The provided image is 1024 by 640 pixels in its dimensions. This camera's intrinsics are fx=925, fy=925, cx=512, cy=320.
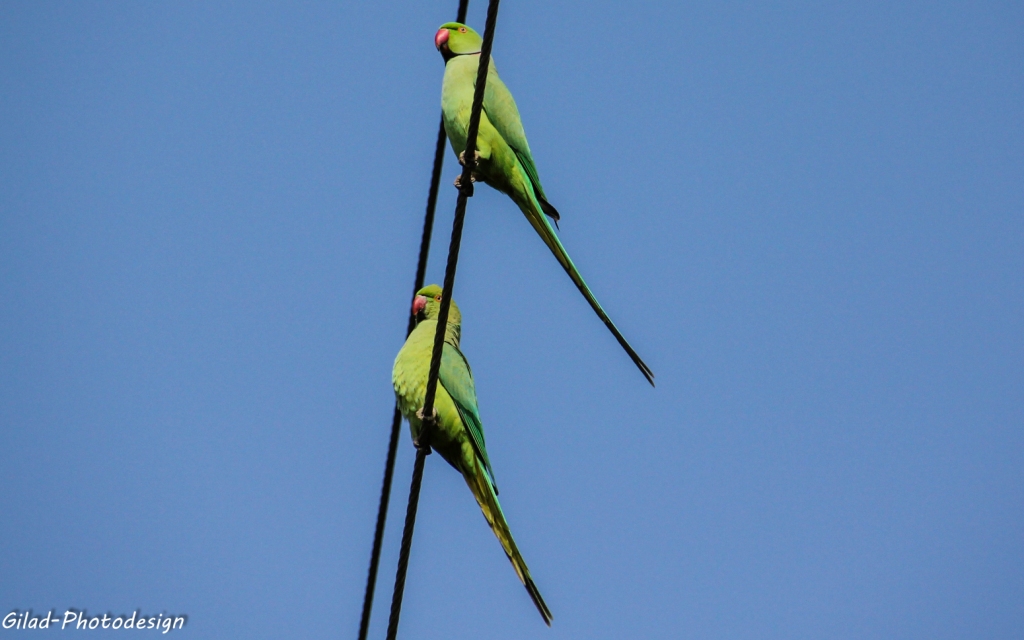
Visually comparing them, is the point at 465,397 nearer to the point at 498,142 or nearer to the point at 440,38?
the point at 498,142

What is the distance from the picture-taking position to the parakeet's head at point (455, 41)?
5266 millimetres

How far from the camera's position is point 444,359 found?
182 inches

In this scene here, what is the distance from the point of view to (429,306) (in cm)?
513

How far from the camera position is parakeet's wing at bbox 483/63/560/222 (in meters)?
4.76

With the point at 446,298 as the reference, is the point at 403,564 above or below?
below

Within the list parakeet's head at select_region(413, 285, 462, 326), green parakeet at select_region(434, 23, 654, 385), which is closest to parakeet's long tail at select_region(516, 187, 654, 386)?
green parakeet at select_region(434, 23, 654, 385)

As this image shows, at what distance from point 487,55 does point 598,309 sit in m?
1.49

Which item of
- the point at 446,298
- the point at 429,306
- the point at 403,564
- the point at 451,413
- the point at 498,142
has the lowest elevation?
the point at 403,564

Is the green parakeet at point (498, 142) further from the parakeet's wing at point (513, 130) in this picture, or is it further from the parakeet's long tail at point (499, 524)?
the parakeet's long tail at point (499, 524)

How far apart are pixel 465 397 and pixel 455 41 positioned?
212 cm

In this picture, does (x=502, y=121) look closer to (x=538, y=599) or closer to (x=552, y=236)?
(x=552, y=236)

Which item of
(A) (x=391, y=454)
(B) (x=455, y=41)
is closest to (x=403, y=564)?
(A) (x=391, y=454)

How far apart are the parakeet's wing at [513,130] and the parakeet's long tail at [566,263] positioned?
0.29 feet

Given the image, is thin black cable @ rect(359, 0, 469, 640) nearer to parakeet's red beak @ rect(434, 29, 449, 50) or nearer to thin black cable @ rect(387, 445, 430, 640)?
thin black cable @ rect(387, 445, 430, 640)
